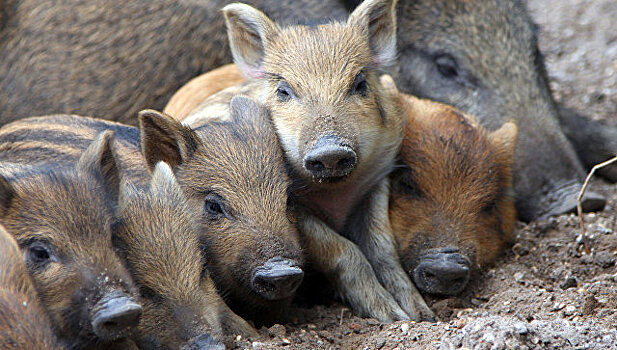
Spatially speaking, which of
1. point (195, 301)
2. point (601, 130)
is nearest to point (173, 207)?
point (195, 301)

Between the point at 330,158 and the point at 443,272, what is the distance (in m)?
0.88

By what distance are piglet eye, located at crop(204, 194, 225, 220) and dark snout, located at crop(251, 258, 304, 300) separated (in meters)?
0.34

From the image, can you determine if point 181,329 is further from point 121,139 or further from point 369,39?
→ point 369,39

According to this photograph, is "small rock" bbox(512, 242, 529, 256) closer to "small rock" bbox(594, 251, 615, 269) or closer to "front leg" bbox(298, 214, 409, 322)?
"small rock" bbox(594, 251, 615, 269)

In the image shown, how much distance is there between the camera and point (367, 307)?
409 centimetres

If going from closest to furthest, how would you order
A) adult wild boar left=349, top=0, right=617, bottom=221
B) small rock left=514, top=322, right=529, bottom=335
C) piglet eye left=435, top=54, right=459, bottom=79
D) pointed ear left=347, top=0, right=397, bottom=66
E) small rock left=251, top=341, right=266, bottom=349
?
1. small rock left=514, top=322, right=529, bottom=335
2. small rock left=251, top=341, right=266, bottom=349
3. pointed ear left=347, top=0, right=397, bottom=66
4. adult wild boar left=349, top=0, right=617, bottom=221
5. piglet eye left=435, top=54, right=459, bottom=79

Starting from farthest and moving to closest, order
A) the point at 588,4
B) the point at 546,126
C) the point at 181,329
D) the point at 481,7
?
the point at 588,4 < the point at 481,7 < the point at 546,126 < the point at 181,329

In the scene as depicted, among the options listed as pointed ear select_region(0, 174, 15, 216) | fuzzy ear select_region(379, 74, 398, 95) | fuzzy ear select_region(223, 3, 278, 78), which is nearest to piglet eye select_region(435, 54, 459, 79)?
fuzzy ear select_region(379, 74, 398, 95)

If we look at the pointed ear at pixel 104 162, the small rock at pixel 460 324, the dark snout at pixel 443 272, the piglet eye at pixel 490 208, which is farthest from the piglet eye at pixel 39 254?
the piglet eye at pixel 490 208

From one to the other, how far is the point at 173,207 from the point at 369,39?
1630 mm

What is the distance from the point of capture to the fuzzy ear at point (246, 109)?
4.11 metres

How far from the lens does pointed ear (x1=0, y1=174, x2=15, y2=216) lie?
10.6 feet

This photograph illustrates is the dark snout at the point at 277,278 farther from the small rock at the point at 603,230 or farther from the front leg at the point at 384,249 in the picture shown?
the small rock at the point at 603,230

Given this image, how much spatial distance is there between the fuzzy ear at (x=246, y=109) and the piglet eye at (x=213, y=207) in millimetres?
512
